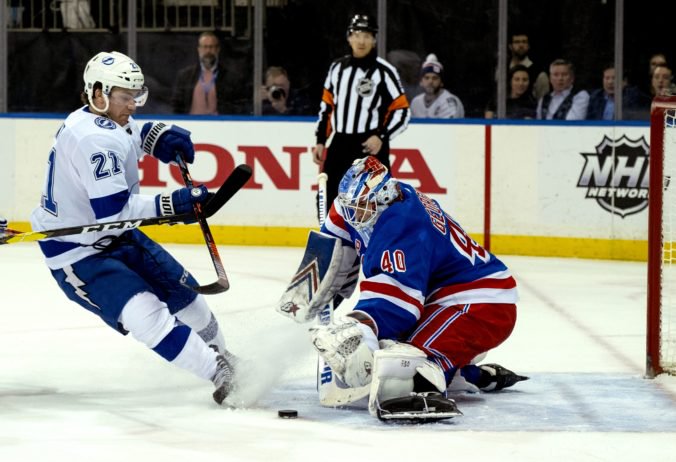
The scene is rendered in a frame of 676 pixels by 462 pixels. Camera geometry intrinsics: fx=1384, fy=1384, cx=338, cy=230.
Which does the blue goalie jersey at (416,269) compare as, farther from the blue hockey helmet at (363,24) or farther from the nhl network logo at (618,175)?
the nhl network logo at (618,175)

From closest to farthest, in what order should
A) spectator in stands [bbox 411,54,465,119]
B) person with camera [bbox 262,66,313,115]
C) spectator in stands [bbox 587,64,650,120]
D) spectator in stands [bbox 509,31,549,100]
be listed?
1. spectator in stands [bbox 587,64,650,120]
2. spectator in stands [bbox 509,31,549,100]
3. spectator in stands [bbox 411,54,465,119]
4. person with camera [bbox 262,66,313,115]

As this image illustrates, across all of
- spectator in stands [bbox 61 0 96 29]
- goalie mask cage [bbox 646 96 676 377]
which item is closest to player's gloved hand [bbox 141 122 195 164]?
goalie mask cage [bbox 646 96 676 377]

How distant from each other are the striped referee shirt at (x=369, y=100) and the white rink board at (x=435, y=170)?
1182 mm

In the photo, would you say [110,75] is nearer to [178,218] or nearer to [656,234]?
[178,218]

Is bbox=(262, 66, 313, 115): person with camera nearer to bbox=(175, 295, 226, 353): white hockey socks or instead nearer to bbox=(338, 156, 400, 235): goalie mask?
bbox=(175, 295, 226, 353): white hockey socks

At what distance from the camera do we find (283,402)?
3809 millimetres

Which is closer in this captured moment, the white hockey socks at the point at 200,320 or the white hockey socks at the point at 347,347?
the white hockey socks at the point at 347,347

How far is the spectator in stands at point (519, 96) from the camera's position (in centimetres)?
782

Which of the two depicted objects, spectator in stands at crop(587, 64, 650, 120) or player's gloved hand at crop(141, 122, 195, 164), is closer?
player's gloved hand at crop(141, 122, 195, 164)

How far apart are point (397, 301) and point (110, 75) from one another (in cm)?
108

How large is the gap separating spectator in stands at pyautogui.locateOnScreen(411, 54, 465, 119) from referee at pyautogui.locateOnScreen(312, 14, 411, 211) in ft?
4.39

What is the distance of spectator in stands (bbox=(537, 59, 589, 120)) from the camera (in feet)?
25.3

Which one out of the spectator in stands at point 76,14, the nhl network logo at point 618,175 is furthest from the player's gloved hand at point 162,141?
the spectator in stands at point 76,14

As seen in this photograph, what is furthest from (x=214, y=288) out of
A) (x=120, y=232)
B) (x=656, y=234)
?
(x=656, y=234)
